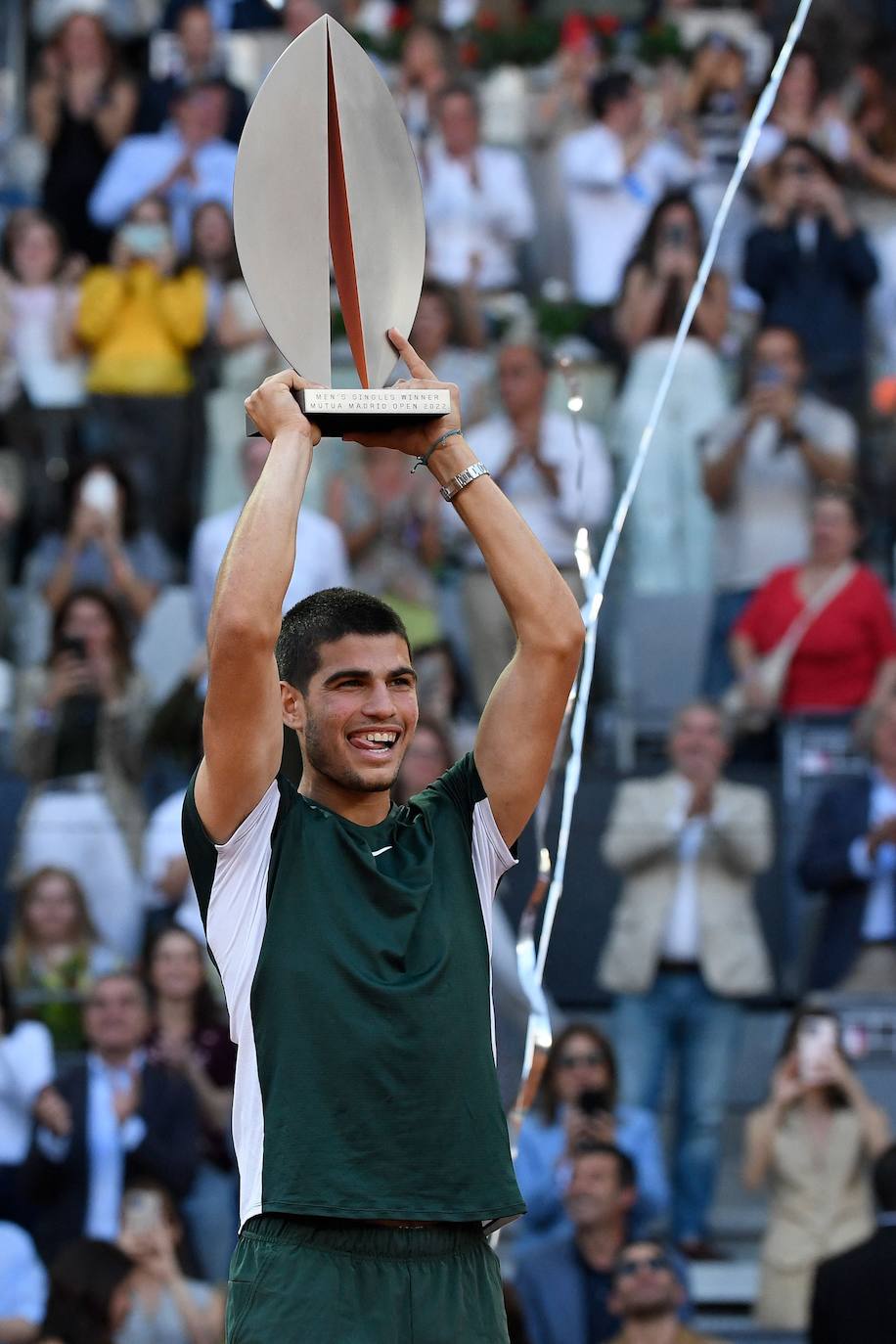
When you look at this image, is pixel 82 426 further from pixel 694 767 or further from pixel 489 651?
pixel 694 767

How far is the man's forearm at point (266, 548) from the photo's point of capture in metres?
3.22

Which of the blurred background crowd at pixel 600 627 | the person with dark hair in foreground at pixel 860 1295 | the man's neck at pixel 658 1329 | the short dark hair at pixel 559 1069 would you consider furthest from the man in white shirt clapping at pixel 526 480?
the person with dark hair in foreground at pixel 860 1295

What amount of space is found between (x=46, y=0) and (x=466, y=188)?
3.17 m

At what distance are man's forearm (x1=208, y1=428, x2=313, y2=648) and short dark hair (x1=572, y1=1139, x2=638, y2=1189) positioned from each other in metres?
3.51

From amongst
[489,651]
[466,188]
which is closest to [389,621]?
[489,651]

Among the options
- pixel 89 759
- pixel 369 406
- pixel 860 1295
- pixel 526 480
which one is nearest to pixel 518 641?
pixel 369 406

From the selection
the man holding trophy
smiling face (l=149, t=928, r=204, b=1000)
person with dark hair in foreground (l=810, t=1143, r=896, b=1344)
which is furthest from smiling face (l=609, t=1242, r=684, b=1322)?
the man holding trophy

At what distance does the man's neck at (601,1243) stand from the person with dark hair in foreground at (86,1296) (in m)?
1.14

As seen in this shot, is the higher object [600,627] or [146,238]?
[146,238]

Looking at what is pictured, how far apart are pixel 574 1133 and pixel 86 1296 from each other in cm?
134

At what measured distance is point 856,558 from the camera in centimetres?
820

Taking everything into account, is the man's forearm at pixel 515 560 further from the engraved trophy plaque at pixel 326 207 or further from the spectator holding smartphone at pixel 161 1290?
the spectator holding smartphone at pixel 161 1290

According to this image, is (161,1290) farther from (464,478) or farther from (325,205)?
(325,205)

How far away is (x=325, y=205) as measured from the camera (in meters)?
3.56
